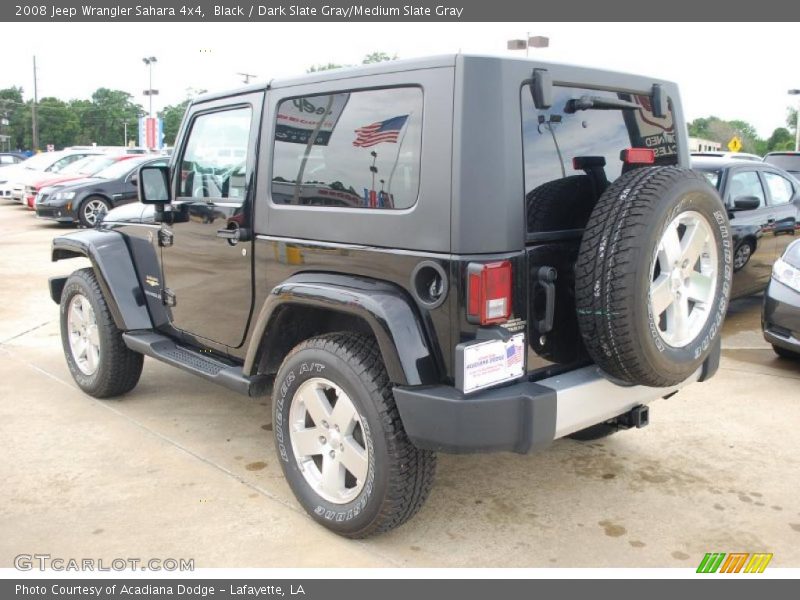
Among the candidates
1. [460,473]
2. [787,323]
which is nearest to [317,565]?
[460,473]

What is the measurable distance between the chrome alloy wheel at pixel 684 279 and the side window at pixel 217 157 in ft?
6.59

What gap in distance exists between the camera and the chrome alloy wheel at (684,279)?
112 inches

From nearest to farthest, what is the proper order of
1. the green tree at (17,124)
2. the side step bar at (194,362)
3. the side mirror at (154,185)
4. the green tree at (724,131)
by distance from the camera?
the side step bar at (194,362) → the side mirror at (154,185) → the green tree at (17,124) → the green tree at (724,131)

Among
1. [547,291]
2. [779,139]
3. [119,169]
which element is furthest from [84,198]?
[779,139]

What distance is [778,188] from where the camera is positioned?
24.8ft

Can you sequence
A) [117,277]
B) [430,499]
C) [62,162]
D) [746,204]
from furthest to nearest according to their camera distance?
[62,162]
[746,204]
[117,277]
[430,499]

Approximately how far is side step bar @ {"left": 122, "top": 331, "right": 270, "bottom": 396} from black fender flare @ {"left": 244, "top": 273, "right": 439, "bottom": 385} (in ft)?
2.41

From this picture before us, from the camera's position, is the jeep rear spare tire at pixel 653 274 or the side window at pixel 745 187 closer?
the jeep rear spare tire at pixel 653 274

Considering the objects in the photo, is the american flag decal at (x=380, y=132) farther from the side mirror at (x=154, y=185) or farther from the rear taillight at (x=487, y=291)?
the side mirror at (x=154, y=185)

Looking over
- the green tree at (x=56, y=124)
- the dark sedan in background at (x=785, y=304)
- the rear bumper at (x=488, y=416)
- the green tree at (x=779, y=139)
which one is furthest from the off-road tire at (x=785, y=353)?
the green tree at (x=56, y=124)

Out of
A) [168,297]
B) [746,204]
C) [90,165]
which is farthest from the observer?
[90,165]

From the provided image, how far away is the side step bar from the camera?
3.56 metres

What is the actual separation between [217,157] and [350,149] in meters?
1.16

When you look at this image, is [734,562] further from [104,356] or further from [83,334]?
[83,334]
